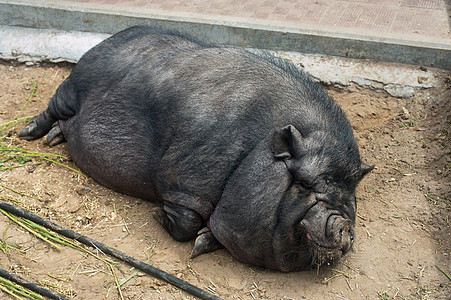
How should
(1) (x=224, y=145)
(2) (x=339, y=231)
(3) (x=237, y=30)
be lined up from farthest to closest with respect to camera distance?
(3) (x=237, y=30) → (1) (x=224, y=145) → (2) (x=339, y=231)

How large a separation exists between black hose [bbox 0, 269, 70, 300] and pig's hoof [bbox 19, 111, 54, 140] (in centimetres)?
201

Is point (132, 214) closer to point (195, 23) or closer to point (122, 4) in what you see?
point (195, 23)

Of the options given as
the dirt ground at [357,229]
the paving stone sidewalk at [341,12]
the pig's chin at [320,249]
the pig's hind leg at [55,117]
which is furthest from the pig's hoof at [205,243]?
the paving stone sidewalk at [341,12]

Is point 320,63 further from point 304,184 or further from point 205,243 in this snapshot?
point 205,243

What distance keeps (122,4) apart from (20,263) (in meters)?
4.66

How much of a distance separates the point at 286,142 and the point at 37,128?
121 inches

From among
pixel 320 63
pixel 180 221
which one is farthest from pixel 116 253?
pixel 320 63

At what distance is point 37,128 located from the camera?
18.2 feet

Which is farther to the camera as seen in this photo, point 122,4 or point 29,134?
point 122,4

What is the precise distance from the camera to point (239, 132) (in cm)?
397

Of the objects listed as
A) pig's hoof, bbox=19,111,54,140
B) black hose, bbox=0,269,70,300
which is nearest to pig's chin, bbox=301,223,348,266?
black hose, bbox=0,269,70,300

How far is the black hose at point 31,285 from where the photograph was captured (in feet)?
12.2

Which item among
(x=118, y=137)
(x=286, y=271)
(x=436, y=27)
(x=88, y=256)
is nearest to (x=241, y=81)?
(x=118, y=137)

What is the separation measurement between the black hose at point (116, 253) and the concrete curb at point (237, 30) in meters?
3.27
